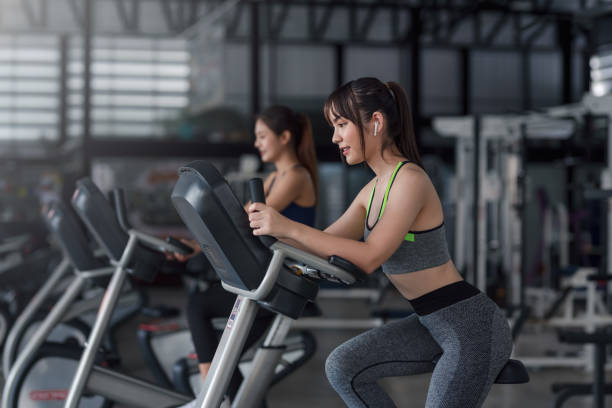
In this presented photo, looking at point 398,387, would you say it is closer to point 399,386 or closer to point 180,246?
point 399,386

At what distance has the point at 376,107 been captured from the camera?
5.64ft

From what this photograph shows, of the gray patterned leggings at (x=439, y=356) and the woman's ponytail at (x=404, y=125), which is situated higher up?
the woman's ponytail at (x=404, y=125)

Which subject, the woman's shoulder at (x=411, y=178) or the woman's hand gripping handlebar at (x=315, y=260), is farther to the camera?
the woman's shoulder at (x=411, y=178)

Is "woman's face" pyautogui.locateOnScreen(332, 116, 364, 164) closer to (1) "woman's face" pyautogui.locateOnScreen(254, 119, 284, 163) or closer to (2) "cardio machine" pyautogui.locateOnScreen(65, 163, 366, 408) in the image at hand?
A: (2) "cardio machine" pyautogui.locateOnScreen(65, 163, 366, 408)

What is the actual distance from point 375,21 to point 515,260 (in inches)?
389

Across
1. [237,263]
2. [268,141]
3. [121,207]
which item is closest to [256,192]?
[237,263]

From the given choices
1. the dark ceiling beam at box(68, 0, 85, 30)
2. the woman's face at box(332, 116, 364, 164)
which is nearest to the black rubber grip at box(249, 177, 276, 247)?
the woman's face at box(332, 116, 364, 164)

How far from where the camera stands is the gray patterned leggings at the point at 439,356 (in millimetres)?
1701

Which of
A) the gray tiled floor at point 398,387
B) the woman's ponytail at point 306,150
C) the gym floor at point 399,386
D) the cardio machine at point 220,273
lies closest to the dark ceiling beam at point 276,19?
the gym floor at point 399,386

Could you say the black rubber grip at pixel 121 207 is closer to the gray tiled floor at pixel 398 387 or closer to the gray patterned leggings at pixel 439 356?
the gray patterned leggings at pixel 439 356

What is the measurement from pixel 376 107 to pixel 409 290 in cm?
48

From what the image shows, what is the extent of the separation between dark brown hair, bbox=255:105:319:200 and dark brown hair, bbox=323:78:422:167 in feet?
3.51

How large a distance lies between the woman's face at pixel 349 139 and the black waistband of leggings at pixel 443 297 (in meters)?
0.39

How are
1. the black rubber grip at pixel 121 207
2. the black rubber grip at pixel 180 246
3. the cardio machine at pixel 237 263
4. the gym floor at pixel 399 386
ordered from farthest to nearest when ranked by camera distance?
1. the gym floor at pixel 399 386
2. the black rubber grip at pixel 121 207
3. the black rubber grip at pixel 180 246
4. the cardio machine at pixel 237 263
